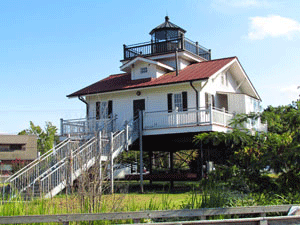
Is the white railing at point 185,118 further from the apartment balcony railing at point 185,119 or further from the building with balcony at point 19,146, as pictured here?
the building with balcony at point 19,146

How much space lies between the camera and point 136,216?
812 centimetres

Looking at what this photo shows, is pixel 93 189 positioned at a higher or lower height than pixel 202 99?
lower

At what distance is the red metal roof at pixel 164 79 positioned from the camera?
22.1 metres

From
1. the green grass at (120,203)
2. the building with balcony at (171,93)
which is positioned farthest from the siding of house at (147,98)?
the green grass at (120,203)

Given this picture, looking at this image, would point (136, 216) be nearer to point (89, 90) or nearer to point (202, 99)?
point (202, 99)

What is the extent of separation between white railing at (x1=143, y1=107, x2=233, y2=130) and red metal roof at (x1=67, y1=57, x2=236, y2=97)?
180 cm

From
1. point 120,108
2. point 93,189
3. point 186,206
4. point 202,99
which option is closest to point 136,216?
point 93,189

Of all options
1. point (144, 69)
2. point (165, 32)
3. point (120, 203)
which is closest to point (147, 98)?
point (144, 69)

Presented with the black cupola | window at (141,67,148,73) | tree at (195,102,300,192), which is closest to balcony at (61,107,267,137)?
window at (141,67,148,73)

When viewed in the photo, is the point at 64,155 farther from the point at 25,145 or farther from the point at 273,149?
the point at 25,145

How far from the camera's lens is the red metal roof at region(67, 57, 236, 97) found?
72.7ft

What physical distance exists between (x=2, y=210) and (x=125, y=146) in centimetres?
1206

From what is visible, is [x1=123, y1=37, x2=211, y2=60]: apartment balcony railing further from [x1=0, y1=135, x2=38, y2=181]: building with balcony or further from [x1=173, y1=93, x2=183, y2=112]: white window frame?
[x1=0, y1=135, x2=38, y2=181]: building with balcony

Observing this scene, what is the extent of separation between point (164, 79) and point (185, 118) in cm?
348
